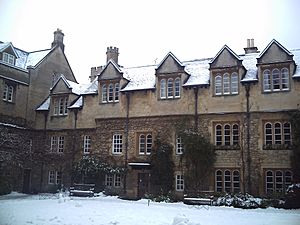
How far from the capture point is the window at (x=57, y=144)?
29703 millimetres

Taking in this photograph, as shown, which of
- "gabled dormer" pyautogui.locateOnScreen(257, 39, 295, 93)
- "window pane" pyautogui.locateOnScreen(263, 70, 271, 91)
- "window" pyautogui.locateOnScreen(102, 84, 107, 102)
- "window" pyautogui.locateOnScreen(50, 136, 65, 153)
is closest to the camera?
"gabled dormer" pyautogui.locateOnScreen(257, 39, 295, 93)

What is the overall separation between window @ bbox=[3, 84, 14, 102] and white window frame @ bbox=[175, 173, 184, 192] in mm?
15338

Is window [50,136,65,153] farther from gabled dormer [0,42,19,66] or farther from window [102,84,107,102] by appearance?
gabled dormer [0,42,19,66]

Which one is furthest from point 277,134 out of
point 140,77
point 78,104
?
point 78,104

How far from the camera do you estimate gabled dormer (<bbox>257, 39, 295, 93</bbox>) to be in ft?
73.8

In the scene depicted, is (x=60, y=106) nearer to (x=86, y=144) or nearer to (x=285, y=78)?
(x=86, y=144)

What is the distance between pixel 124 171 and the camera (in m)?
25.6

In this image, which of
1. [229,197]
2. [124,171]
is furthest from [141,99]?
[229,197]

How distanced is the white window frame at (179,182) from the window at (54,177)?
32.9 ft

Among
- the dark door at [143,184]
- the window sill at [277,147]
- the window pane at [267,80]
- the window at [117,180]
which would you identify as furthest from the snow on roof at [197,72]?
the window at [117,180]

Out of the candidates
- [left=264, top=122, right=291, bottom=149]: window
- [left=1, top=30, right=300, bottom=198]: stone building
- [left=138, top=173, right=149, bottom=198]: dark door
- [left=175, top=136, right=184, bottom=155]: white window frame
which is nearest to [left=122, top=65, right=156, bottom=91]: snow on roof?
[left=1, top=30, right=300, bottom=198]: stone building

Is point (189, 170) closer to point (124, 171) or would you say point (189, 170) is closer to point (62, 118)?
point (124, 171)

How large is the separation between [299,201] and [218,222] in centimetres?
710

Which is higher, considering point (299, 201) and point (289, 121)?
point (289, 121)
